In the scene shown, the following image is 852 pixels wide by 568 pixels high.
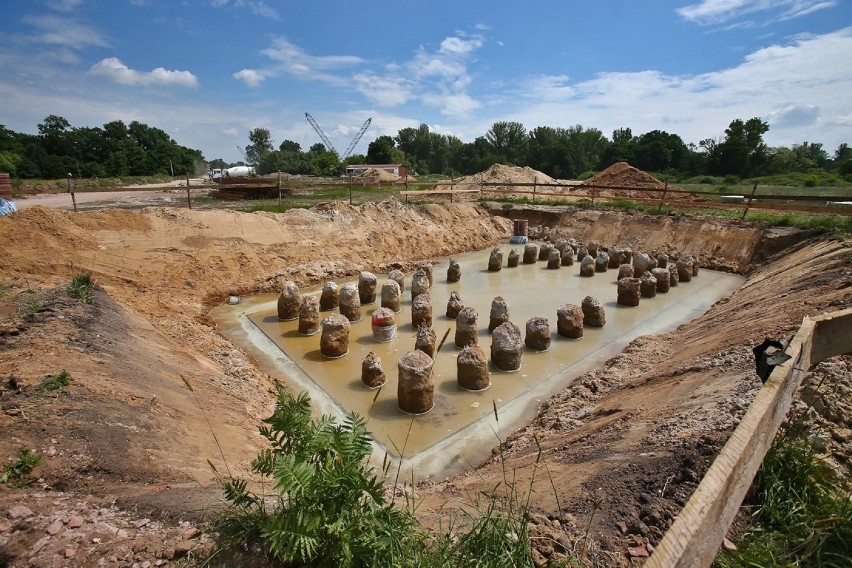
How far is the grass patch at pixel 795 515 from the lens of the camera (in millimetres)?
1983

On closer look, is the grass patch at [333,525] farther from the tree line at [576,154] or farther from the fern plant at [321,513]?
the tree line at [576,154]

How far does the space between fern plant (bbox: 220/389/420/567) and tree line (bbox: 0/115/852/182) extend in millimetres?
40738

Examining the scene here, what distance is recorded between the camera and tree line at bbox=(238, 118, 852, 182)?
39.8 m

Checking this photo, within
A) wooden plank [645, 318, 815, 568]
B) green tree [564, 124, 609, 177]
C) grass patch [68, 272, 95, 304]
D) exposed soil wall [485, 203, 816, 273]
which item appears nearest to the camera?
wooden plank [645, 318, 815, 568]

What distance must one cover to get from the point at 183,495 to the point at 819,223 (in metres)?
18.4

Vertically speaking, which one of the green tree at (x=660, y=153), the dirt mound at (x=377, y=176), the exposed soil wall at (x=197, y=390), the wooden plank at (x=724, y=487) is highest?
the green tree at (x=660, y=153)

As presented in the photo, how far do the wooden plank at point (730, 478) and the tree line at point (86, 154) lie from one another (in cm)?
5403

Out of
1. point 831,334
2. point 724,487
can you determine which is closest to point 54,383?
point 724,487

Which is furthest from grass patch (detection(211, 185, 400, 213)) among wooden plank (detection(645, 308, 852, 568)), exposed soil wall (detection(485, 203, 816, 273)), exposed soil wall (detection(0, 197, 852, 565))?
wooden plank (detection(645, 308, 852, 568))

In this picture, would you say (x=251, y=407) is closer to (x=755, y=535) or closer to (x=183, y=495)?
(x=183, y=495)

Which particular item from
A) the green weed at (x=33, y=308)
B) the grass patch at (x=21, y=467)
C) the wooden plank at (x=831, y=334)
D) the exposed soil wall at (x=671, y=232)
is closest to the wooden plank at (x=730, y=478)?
the wooden plank at (x=831, y=334)

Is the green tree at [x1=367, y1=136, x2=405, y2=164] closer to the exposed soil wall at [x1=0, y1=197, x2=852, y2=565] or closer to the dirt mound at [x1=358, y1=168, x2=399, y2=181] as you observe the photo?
the dirt mound at [x1=358, y1=168, x2=399, y2=181]

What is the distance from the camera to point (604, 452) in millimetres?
3725

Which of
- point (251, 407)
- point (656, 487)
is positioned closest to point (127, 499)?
point (251, 407)
